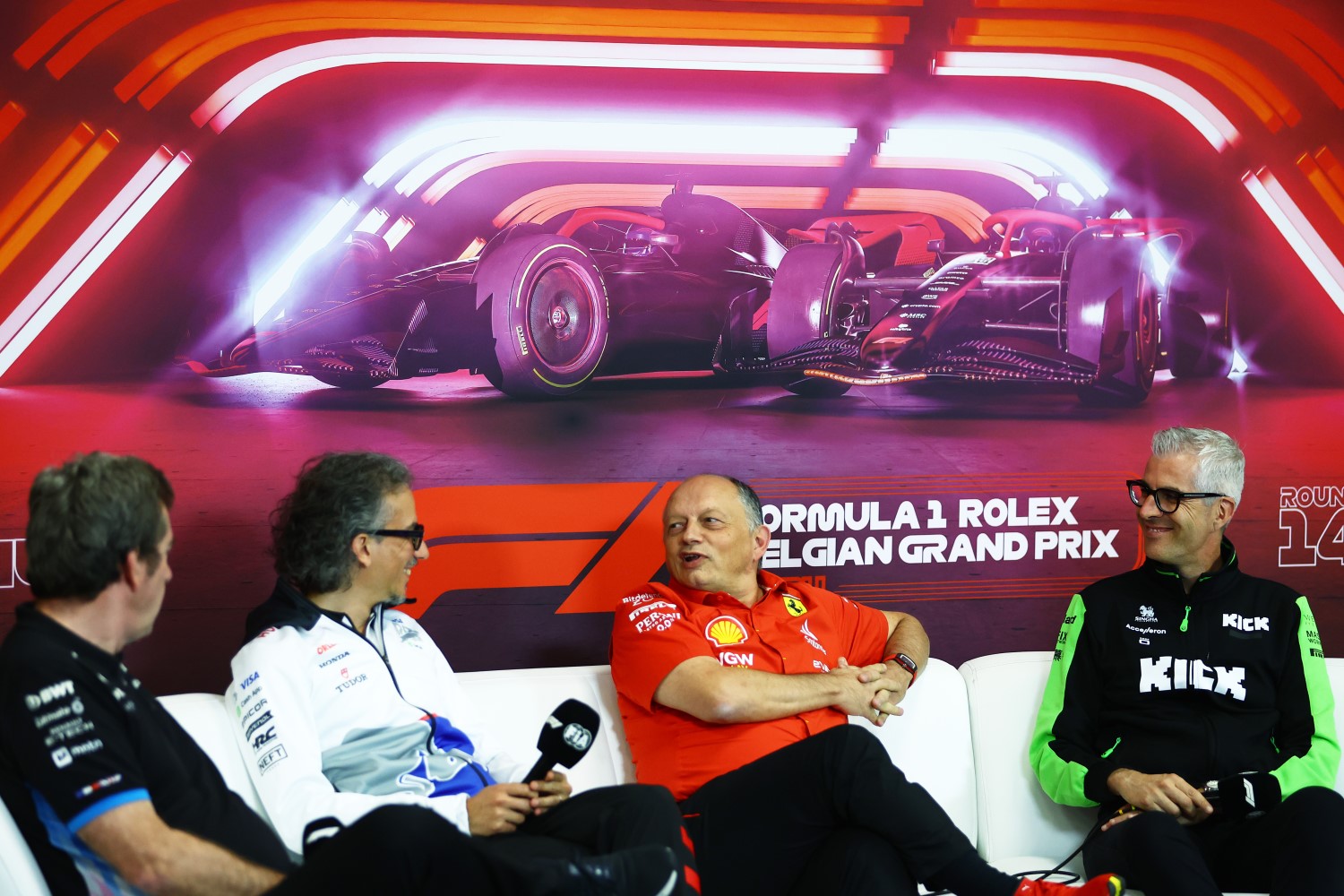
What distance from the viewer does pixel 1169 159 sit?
3.50 meters

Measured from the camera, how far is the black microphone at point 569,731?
6.39 ft

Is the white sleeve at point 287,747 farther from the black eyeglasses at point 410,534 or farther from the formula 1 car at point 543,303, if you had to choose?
the formula 1 car at point 543,303

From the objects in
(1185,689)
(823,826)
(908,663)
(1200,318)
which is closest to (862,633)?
(908,663)

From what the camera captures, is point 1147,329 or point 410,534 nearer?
point 410,534

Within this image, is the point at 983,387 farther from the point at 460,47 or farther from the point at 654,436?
the point at 460,47

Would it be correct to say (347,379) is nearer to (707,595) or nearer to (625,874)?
(707,595)

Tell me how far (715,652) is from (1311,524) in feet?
7.43

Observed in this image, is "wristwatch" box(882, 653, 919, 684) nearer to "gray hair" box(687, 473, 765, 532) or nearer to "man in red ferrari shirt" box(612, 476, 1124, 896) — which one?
"man in red ferrari shirt" box(612, 476, 1124, 896)

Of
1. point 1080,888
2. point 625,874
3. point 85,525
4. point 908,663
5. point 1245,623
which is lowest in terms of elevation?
point 1080,888

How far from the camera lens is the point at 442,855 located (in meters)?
1.67

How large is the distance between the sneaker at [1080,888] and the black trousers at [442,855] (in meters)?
0.68

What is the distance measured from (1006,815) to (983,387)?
51.4 inches

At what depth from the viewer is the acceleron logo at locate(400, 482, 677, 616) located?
3086 mm

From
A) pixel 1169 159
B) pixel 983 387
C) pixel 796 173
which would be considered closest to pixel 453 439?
pixel 796 173
